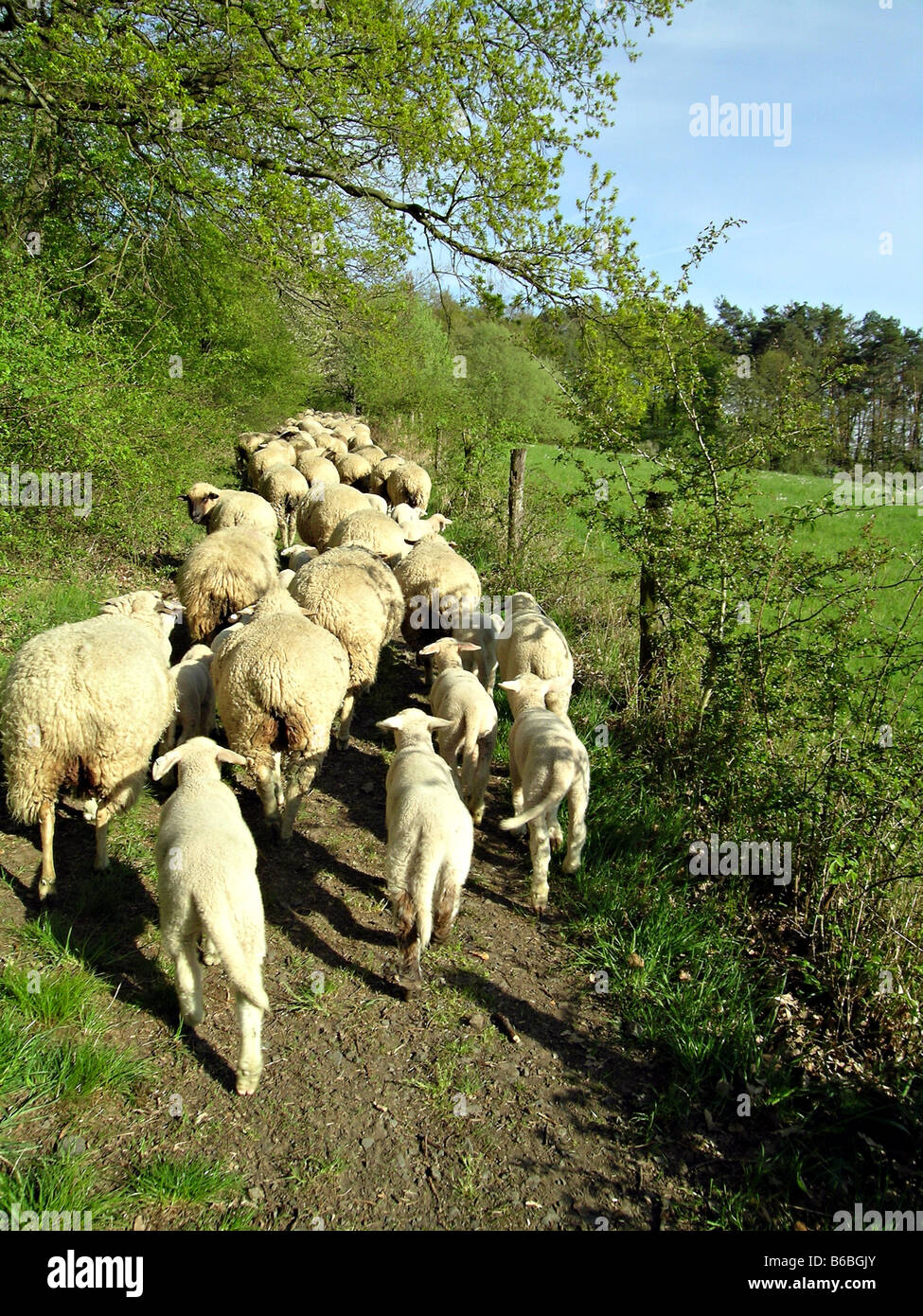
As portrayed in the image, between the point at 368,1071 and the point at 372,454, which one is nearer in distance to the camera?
the point at 368,1071

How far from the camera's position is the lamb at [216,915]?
10.2 ft

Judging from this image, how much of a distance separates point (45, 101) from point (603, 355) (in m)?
6.81

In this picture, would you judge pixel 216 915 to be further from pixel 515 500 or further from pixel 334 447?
pixel 334 447

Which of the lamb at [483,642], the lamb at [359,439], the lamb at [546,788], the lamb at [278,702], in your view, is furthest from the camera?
the lamb at [359,439]

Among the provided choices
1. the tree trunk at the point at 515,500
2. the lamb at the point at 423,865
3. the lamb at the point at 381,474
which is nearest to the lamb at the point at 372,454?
the lamb at the point at 381,474

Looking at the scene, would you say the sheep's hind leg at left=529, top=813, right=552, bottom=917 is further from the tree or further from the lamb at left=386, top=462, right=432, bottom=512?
the lamb at left=386, top=462, right=432, bottom=512

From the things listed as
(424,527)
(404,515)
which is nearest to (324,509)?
(404,515)

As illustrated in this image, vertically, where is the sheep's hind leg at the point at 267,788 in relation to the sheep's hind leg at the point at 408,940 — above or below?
above

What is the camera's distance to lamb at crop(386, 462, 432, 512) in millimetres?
13565

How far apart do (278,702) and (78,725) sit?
1201 mm

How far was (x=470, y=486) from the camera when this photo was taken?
12.7m

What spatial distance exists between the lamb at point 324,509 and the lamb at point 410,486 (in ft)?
8.64

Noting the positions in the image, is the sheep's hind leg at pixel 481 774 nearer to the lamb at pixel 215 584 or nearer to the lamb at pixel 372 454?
the lamb at pixel 215 584

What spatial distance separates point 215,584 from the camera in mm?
6648
